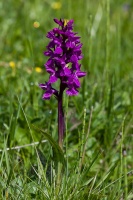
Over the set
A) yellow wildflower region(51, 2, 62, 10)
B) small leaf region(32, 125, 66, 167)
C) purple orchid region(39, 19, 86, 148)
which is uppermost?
yellow wildflower region(51, 2, 62, 10)

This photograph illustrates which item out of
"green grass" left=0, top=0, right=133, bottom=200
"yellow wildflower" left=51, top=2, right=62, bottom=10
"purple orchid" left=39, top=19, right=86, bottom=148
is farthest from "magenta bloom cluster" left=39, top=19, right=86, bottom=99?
"yellow wildflower" left=51, top=2, right=62, bottom=10

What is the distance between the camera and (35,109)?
2725 millimetres

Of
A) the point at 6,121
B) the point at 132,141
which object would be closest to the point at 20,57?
the point at 6,121

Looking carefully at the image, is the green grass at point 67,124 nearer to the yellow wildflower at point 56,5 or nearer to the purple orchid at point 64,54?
the yellow wildflower at point 56,5

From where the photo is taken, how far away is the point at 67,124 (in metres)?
2.65

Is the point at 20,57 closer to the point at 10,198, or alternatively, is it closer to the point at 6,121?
the point at 6,121

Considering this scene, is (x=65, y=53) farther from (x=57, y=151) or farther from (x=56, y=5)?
(x=56, y=5)

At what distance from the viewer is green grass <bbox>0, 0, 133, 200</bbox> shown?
76.9 inches

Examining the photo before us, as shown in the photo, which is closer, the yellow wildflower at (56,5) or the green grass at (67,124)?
the green grass at (67,124)

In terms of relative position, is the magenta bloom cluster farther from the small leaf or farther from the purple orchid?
the small leaf

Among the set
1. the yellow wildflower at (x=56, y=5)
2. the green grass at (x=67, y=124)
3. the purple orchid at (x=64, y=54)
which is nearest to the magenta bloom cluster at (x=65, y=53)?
the purple orchid at (x=64, y=54)

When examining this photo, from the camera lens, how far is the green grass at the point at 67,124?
6.40 ft

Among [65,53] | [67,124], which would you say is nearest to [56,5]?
[67,124]

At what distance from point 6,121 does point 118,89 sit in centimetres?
90
